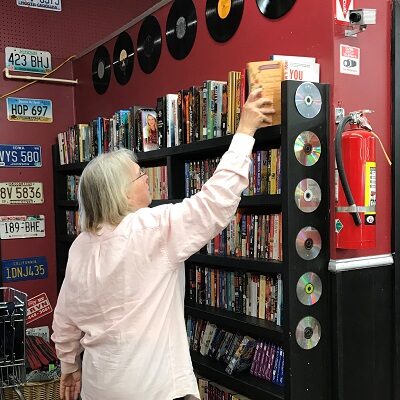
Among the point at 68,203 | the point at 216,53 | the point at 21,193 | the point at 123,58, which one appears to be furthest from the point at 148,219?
the point at 21,193

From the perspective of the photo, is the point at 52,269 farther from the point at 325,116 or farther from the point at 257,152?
the point at 325,116

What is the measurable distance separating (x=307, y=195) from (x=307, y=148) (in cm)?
18

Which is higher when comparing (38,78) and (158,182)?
(38,78)

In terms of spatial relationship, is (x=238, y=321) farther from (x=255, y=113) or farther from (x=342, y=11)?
(x=342, y=11)

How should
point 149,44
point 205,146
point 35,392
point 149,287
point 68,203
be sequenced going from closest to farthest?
point 149,287 < point 205,146 < point 35,392 < point 149,44 < point 68,203

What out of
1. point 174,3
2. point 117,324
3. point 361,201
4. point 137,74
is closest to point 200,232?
point 117,324

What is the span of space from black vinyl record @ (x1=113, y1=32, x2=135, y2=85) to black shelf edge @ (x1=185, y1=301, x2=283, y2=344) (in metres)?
1.91

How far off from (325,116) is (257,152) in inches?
14.2

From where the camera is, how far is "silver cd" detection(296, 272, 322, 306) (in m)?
1.98

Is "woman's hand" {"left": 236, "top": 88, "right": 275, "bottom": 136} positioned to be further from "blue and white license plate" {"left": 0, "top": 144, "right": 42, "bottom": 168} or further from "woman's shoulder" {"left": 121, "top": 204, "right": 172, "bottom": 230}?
"blue and white license plate" {"left": 0, "top": 144, "right": 42, "bottom": 168}

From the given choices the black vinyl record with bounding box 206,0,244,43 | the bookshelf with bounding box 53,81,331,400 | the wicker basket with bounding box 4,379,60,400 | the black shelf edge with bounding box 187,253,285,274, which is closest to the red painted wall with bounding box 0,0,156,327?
the wicker basket with bounding box 4,379,60,400

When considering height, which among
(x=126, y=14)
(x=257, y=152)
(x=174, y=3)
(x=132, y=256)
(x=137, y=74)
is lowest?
(x=132, y=256)

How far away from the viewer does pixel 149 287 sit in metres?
1.65

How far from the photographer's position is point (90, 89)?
436 centimetres
